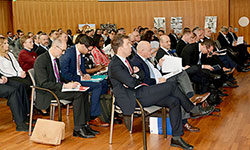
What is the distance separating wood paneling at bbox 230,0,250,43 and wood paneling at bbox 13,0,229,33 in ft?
1.72

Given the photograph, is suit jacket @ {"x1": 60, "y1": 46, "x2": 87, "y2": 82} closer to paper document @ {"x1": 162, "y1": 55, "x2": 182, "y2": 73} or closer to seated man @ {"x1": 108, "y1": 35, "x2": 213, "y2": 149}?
seated man @ {"x1": 108, "y1": 35, "x2": 213, "y2": 149}

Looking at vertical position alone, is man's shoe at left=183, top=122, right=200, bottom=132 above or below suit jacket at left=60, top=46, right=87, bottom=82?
below

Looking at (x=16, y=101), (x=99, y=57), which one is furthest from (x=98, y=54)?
(x=16, y=101)

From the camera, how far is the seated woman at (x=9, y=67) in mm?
4973

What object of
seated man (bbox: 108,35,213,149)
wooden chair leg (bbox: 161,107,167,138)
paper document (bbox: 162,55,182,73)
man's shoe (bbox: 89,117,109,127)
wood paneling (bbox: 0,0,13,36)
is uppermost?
wood paneling (bbox: 0,0,13,36)

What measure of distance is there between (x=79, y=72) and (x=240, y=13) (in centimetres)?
1277

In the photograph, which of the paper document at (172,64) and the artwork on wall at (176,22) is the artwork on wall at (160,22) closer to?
the artwork on wall at (176,22)

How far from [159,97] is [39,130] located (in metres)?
1.63

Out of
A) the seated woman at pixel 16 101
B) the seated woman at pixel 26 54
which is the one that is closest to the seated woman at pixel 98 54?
the seated woman at pixel 26 54

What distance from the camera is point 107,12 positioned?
15.9 meters

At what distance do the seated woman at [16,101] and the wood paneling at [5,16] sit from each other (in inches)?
469

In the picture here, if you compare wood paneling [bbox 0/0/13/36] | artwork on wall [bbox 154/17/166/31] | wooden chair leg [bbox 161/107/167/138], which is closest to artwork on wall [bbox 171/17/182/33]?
artwork on wall [bbox 154/17/166/31]

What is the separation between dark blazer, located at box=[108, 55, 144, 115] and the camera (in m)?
3.70

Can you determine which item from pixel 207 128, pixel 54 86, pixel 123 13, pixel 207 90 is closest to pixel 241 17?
pixel 123 13
